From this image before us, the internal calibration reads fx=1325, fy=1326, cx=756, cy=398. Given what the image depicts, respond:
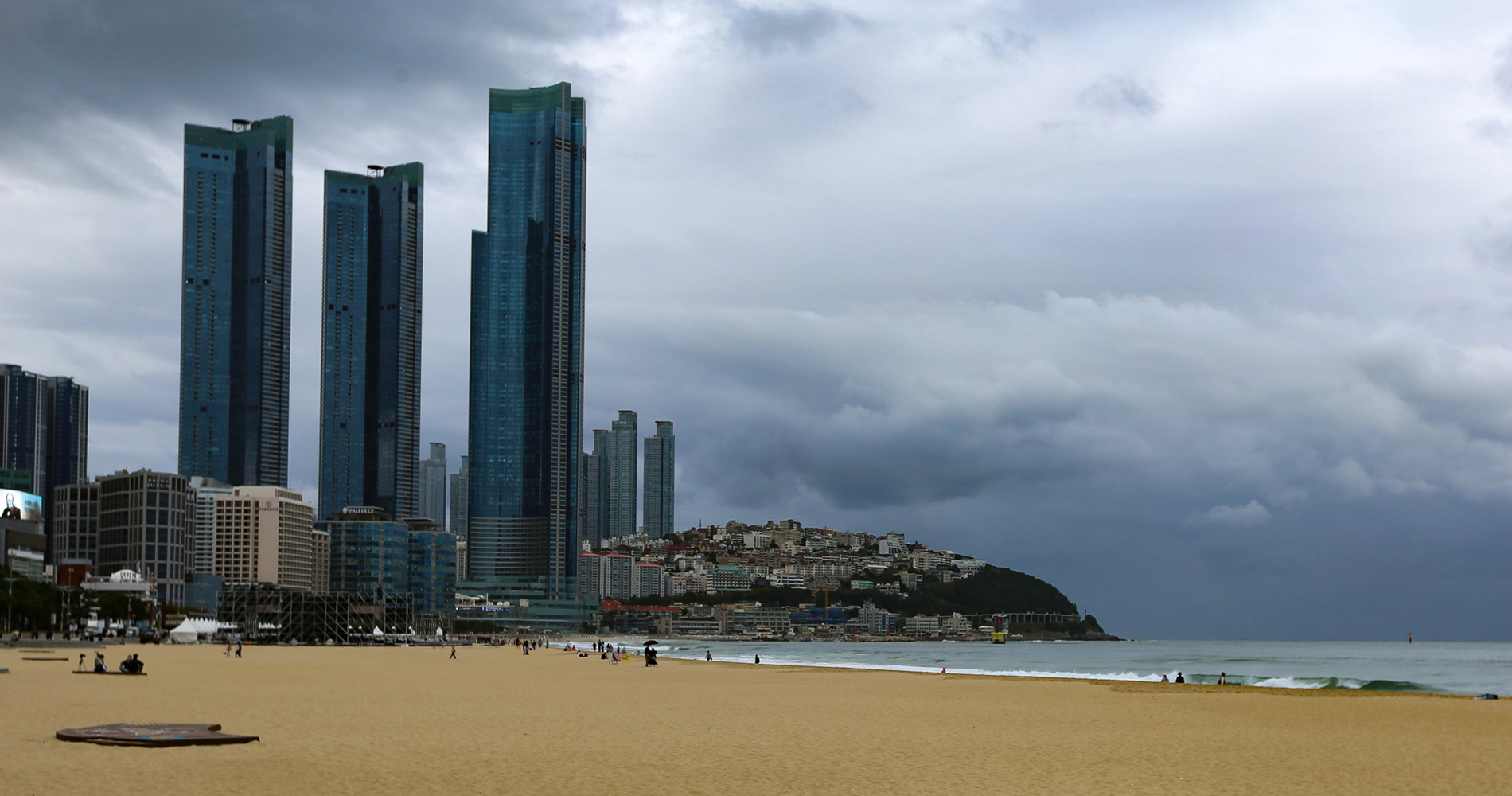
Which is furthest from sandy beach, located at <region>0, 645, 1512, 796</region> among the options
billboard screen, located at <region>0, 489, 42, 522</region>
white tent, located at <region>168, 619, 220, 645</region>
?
billboard screen, located at <region>0, 489, 42, 522</region>

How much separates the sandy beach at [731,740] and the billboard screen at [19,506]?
16605 centimetres

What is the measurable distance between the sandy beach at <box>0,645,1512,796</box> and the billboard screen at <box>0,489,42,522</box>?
166 meters

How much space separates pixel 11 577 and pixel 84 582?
88891mm

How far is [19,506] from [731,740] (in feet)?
658

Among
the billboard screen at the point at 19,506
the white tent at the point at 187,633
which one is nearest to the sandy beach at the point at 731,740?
the white tent at the point at 187,633

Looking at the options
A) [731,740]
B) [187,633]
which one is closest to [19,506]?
[187,633]

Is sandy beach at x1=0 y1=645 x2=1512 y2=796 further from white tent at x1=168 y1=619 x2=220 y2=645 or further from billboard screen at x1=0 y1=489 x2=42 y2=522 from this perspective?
billboard screen at x1=0 y1=489 x2=42 y2=522

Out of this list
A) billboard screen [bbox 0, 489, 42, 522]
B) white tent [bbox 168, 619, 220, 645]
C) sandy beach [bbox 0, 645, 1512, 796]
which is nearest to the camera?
sandy beach [bbox 0, 645, 1512, 796]

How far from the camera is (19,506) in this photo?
194 metres

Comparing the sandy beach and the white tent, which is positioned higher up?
the sandy beach

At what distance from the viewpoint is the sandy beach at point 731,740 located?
58.4ft

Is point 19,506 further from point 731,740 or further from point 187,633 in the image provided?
point 731,740

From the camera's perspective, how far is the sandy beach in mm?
17812

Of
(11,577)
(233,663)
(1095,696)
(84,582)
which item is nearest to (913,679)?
(1095,696)
